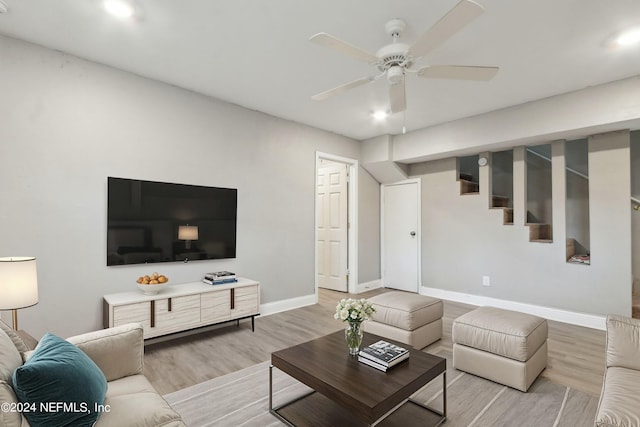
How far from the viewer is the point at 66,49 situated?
2768mm

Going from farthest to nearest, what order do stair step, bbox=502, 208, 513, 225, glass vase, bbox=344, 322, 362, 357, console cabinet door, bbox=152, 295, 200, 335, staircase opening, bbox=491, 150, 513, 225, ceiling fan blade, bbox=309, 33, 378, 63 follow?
staircase opening, bbox=491, 150, 513, 225, stair step, bbox=502, 208, 513, 225, console cabinet door, bbox=152, 295, 200, 335, glass vase, bbox=344, 322, 362, 357, ceiling fan blade, bbox=309, 33, 378, 63

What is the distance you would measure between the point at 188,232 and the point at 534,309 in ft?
14.3

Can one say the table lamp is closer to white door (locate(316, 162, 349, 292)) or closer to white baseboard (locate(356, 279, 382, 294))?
white door (locate(316, 162, 349, 292))

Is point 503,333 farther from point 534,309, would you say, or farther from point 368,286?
point 368,286

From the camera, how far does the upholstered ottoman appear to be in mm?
2945

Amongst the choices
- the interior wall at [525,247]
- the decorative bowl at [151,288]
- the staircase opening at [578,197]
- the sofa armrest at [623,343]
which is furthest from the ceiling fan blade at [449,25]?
the staircase opening at [578,197]

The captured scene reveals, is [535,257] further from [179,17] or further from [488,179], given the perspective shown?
[179,17]

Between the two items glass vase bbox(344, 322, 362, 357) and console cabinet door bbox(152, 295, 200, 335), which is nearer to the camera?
glass vase bbox(344, 322, 362, 357)

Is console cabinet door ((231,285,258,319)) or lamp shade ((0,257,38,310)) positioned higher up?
lamp shade ((0,257,38,310))

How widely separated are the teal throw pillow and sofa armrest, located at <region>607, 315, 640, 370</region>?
2626mm

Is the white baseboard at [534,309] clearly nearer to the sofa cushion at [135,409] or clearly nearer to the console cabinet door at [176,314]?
the console cabinet door at [176,314]

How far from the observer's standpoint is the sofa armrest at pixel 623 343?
183 cm

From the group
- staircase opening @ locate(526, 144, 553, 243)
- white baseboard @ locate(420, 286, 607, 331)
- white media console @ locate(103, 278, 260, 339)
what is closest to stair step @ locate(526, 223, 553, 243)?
staircase opening @ locate(526, 144, 553, 243)

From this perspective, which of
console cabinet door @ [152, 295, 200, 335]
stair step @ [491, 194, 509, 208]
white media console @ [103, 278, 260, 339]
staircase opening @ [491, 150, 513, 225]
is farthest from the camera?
staircase opening @ [491, 150, 513, 225]
